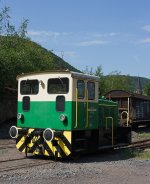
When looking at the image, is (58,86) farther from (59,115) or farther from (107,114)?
(107,114)

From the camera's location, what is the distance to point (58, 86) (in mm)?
12727

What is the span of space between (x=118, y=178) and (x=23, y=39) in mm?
22677

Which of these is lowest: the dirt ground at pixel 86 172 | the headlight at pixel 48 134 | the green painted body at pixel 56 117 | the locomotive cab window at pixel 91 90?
the dirt ground at pixel 86 172

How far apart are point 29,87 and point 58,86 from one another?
4.45 ft

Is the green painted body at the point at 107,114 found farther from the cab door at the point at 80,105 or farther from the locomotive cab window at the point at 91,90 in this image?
the cab door at the point at 80,105

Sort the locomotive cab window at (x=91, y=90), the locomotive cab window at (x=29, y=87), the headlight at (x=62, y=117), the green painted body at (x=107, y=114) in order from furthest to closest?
the green painted body at (x=107, y=114) < the locomotive cab window at (x=29, y=87) < the locomotive cab window at (x=91, y=90) < the headlight at (x=62, y=117)

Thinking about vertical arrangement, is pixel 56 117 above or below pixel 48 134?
above

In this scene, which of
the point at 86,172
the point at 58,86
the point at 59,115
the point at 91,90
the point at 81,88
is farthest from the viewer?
the point at 91,90

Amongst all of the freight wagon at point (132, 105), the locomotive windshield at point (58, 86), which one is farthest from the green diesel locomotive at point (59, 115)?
the freight wagon at point (132, 105)

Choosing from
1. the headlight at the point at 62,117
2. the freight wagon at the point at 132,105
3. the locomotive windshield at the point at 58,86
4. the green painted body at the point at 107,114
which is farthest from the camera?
the freight wagon at the point at 132,105

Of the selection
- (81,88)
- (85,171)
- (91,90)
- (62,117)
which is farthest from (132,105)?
(85,171)

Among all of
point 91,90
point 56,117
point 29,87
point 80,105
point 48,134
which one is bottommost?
point 48,134

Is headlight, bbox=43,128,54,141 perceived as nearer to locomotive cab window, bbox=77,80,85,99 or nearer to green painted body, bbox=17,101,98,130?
green painted body, bbox=17,101,98,130

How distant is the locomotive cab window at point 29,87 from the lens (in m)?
13.4
